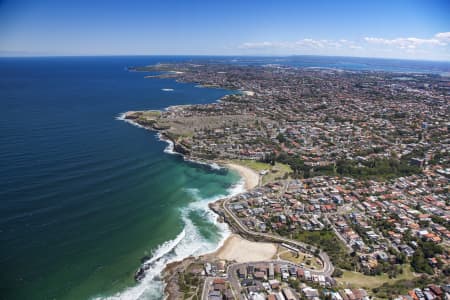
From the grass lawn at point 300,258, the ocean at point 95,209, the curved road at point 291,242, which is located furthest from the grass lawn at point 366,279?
the ocean at point 95,209

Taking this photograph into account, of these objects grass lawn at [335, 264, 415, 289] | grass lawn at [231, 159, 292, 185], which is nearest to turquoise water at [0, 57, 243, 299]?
grass lawn at [231, 159, 292, 185]

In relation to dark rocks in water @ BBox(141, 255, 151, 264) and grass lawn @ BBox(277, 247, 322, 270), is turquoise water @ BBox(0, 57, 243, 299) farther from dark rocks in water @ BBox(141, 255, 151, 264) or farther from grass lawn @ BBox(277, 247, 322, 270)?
grass lawn @ BBox(277, 247, 322, 270)

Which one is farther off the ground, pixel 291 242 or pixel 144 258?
pixel 291 242

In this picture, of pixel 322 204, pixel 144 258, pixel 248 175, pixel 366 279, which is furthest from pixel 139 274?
pixel 248 175

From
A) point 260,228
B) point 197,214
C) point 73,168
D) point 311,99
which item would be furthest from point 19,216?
point 311,99

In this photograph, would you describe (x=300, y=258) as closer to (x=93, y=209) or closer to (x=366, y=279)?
(x=366, y=279)
